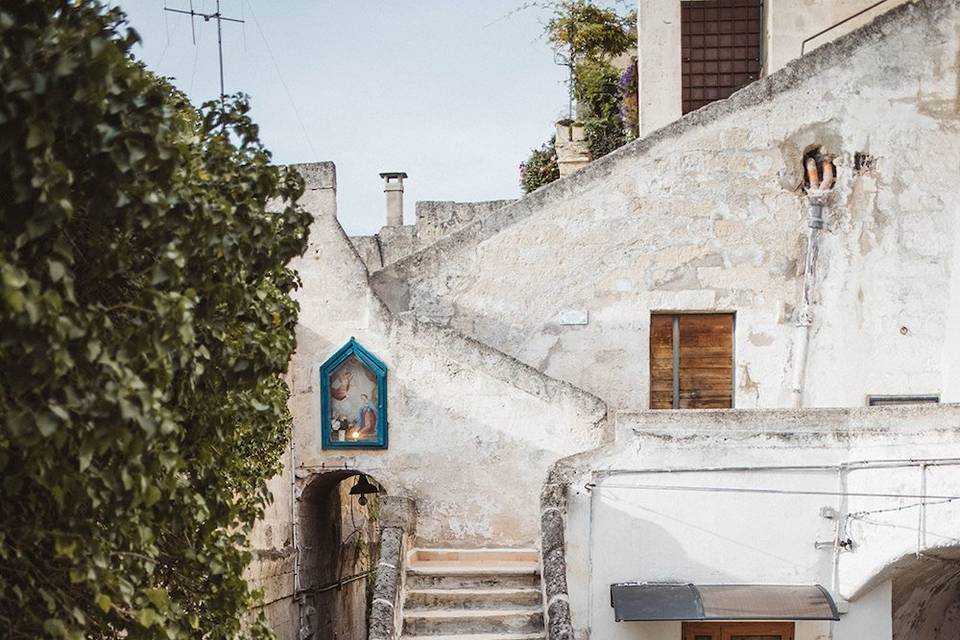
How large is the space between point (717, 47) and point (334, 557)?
10022 mm

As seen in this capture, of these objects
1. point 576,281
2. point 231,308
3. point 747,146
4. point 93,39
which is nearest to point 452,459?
point 576,281

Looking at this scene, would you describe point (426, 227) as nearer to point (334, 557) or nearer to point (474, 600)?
point (334, 557)

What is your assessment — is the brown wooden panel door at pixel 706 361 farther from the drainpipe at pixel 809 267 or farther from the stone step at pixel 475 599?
the stone step at pixel 475 599

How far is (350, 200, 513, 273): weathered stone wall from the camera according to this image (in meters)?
22.4

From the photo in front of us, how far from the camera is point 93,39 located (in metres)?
4.90

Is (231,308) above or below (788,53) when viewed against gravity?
below

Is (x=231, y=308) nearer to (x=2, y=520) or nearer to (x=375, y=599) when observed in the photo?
(x=2, y=520)

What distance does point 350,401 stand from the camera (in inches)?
562

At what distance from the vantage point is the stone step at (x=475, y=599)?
472 inches

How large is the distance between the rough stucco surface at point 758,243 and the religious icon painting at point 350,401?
67.7 inches

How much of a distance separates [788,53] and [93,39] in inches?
623

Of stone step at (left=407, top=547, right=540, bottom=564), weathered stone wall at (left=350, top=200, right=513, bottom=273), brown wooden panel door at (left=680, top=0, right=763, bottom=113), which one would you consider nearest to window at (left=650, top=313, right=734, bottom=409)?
stone step at (left=407, top=547, right=540, bottom=564)

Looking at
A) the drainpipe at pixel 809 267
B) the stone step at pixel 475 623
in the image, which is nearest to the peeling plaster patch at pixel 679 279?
→ the drainpipe at pixel 809 267

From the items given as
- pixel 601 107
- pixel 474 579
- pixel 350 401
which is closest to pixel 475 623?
pixel 474 579
